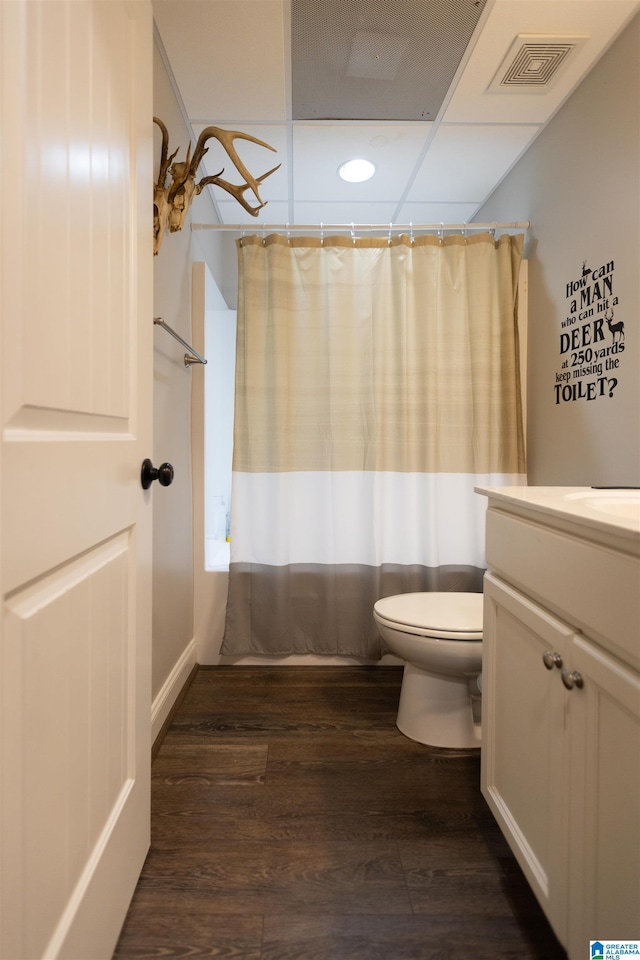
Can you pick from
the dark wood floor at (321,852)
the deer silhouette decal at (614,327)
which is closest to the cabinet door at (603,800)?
the dark wood floor at (321,852)

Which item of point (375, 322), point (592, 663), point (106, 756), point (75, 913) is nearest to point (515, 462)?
point (375, 322)

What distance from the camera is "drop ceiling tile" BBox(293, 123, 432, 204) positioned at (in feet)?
6.62

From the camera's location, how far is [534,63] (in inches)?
65.7

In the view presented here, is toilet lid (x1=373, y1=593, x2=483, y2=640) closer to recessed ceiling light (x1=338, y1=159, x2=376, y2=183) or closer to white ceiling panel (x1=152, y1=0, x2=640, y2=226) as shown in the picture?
white ceiling panel (x1=152, y1=0, x2=640, y2=226)

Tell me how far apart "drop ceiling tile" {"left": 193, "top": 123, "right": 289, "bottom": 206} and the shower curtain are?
12.5 inches

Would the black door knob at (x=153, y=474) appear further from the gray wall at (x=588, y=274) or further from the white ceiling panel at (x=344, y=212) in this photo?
the white ceiling panel at (x=344, y=212)

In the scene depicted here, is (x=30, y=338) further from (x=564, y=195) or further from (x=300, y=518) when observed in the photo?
(x=564, y=195)

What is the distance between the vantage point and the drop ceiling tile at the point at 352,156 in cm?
202

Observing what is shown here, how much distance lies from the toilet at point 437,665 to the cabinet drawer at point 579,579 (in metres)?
0.54

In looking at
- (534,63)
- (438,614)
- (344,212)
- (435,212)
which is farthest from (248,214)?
(438,614)

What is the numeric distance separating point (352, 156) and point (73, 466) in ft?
6.50

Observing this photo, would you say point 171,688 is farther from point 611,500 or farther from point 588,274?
point 588,274

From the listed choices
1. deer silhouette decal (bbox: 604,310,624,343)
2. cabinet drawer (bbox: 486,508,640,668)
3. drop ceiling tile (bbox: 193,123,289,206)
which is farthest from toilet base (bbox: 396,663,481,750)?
drop ceiling tile (bbox: 193,123,289,206)

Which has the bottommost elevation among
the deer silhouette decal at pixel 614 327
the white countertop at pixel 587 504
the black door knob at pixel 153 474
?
the white countertop at pixel 587 504
